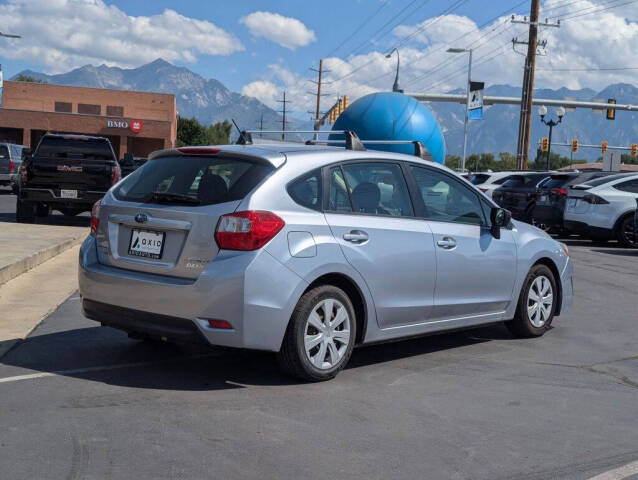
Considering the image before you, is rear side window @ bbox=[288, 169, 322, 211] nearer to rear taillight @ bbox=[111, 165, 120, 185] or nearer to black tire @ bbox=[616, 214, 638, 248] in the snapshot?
rear taillight @ bbox=[111, 165, 120, 185]

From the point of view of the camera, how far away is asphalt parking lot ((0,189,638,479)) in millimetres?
4102

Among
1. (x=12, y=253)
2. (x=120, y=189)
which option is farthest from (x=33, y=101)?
(x=120, y=189)

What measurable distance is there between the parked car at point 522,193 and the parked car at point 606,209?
182 cm

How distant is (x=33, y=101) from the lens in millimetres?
79562

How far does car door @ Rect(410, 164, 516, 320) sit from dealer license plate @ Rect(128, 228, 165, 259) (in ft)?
6.88

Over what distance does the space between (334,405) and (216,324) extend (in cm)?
90

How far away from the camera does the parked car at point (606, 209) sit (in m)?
18.0

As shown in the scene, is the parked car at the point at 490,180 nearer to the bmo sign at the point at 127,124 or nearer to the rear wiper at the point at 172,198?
the rear wiper at the point at 172,198

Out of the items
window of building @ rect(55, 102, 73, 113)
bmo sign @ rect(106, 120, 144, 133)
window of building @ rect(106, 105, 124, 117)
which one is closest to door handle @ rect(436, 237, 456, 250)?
bmo sign @ rect(106, 120, 144, 133)

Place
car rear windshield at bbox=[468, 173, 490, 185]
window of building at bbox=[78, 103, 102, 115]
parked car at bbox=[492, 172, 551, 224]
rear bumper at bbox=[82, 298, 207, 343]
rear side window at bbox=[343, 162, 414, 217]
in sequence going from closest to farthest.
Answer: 1. rear bumper at bbox=[82, 298, 207, 343]
2. rear side window at bbox=[343, 162, 414, 217]
3. parked car at bbox=[492, 172, 551, 224]
4. car rear windshield at bbox=[468, 173, 490, 185]
5. window of building at bbox=[78, 103, 102, 115]

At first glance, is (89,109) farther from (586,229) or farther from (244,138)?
(244,138)

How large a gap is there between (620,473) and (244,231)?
258cm

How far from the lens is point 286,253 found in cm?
535

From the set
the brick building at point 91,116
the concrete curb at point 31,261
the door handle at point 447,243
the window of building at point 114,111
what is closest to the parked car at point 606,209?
the concrete curb at point 31,261
